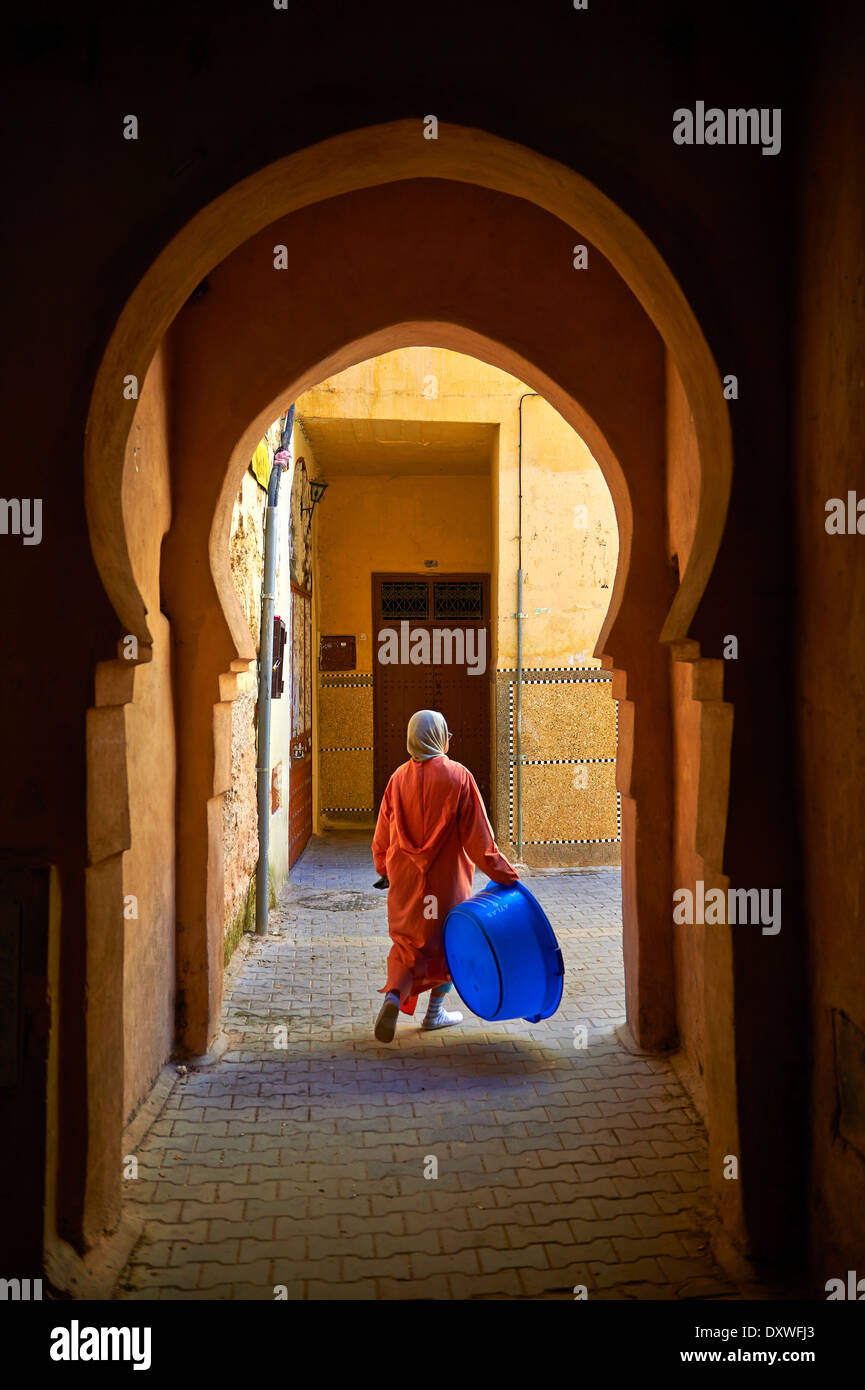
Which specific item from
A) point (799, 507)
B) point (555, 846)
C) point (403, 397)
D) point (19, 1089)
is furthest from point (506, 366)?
point (555, 846)

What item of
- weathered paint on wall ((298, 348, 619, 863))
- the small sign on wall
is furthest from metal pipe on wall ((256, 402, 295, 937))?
the small sign on wall

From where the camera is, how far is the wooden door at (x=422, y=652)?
12.3 m

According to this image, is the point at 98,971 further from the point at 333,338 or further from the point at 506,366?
the point at 506,366

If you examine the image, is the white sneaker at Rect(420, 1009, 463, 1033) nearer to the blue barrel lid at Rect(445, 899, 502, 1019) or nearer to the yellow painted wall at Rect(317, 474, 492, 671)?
the blue barrel lid at Rect(445, 899, 502, 1019)

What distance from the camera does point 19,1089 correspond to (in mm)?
2742

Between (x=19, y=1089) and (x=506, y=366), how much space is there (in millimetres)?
4130

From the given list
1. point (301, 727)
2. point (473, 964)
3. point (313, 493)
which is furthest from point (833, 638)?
point (313, 493)

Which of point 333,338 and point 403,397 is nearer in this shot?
point 333,338

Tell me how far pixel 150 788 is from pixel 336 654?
8.19 meters

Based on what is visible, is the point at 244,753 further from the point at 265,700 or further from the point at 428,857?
the point at 428,857

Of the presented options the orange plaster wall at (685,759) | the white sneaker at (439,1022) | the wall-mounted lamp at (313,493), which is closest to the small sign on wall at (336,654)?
the wall-mounted lamp at (313,493)

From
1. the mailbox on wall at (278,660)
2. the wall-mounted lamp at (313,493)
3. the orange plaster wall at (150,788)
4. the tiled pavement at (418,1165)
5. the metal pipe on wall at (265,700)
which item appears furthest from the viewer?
the wall-mounted lamp at (313,493)

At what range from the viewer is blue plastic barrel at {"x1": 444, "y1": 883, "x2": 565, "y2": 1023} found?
4.67 metres

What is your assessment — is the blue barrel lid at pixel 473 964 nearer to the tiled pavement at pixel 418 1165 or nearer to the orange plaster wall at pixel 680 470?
the tiled pavement at pixel 418 1165
